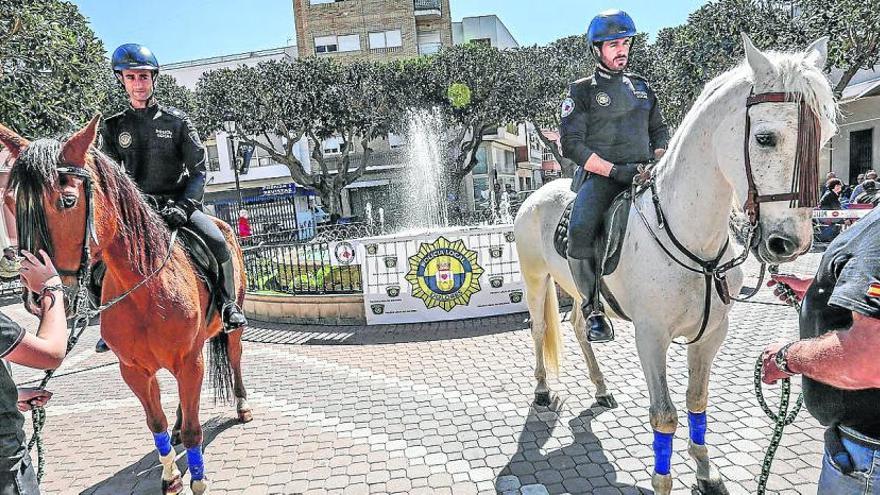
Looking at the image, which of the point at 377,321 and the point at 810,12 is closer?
the point at 377,321

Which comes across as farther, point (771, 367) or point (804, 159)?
point (804, 159)

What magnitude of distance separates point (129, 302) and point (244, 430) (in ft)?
7.06

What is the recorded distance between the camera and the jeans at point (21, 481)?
197 centimetres

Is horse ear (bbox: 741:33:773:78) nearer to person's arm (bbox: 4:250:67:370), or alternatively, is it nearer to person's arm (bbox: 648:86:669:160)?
person's arm (bbox: 648:86:669:160)

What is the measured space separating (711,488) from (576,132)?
2.62 meters

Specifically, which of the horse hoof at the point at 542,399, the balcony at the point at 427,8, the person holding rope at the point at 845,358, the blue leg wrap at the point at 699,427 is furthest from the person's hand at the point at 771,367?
the balcony at the point at 427,8

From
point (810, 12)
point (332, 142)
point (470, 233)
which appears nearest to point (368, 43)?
point (332, 142)

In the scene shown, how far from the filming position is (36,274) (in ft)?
7.20

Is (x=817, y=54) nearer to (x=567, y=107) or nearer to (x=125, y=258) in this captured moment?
(x=567, y=107)

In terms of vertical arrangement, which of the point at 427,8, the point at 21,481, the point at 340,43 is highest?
the point at 427,8

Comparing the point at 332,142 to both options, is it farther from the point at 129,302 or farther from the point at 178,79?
the point at 129,302

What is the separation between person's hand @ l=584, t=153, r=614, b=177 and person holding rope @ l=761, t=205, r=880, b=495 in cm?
193

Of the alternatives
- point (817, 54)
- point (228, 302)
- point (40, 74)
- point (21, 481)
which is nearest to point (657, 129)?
point (817, 54)

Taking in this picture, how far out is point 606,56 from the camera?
3701 mm
